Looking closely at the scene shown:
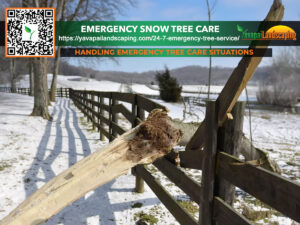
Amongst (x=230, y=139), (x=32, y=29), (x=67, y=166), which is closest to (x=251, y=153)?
(x=230, y=139)

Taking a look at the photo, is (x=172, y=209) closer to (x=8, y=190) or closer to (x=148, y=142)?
(x=148, y=142)

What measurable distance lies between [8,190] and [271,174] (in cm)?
371

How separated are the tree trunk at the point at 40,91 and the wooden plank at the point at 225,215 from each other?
9396 mm

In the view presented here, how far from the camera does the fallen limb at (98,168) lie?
1265 mm

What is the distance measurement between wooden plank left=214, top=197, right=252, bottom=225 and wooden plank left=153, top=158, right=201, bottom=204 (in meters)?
0.21

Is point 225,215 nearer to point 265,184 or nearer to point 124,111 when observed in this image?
point 265,184

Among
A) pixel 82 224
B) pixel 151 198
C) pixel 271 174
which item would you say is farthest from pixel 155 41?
pixel 271 174

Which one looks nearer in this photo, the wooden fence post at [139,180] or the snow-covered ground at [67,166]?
the snow-covered ground at [67,166]

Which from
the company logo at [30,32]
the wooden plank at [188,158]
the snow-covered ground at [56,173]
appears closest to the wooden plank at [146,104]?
the wooden plank at [188,158]

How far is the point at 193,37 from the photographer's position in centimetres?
800

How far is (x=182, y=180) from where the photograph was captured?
2.09 meters

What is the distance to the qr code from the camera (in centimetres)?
952

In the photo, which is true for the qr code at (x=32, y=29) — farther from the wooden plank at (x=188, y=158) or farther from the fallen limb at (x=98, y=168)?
the fallen limb at (x=98, y=168)

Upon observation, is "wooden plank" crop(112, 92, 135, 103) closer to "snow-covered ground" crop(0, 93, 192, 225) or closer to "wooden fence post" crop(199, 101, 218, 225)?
"snow-covered ground" crop(0, 93, 192, 225)
